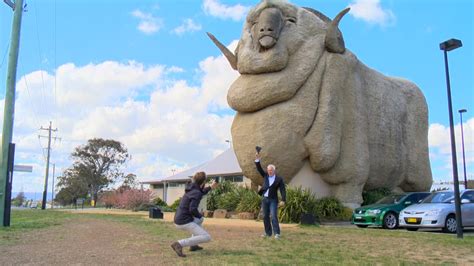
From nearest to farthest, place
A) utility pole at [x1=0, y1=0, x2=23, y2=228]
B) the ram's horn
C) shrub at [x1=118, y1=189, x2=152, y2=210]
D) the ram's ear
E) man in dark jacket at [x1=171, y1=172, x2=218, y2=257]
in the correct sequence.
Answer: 1. man in dark jacket at [x1=171, y1=172, x2=218, y2=257]
2. utility pole at [x1=0, y1=0, x2=23, y2=228]
3. the ram's ear
4. the ram's horn
5. shrub at [x1=118, y1=189, x2=152, y2=210]

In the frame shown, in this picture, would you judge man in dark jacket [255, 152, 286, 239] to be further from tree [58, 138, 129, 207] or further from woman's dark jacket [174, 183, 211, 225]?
tree [58, 138, 129, 207]

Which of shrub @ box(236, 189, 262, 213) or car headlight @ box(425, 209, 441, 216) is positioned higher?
shrub @ box(236, 189, 262, 213)

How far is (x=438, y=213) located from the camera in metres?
13.2

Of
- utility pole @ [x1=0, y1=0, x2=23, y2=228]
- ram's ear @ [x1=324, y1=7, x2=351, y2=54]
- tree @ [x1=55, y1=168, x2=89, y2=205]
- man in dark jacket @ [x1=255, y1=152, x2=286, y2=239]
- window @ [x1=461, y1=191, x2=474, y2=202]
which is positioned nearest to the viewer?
man in dark jacket @ [x1=255, y1=152, x2=286, y2=239]

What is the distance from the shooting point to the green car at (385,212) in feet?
48.8

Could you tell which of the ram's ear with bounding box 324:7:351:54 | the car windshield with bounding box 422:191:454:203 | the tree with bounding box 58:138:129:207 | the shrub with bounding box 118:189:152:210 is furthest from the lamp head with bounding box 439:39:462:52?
the tree with bounding box 58:138:129:207

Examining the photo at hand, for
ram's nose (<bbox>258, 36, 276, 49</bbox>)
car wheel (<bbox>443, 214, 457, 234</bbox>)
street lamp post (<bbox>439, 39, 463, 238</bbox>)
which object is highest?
ram's nose (<bbox>258, 36, 276, 49</bbox>)

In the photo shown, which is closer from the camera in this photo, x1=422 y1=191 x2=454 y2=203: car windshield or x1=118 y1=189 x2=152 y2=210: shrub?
x1=422 y1=191 x2=454 y2=203: car windshield

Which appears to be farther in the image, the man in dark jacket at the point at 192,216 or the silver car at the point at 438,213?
the silver car at the point at 438,213

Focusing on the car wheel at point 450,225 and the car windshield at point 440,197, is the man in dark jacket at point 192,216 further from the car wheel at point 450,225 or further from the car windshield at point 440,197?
the car windshield at point 440,197

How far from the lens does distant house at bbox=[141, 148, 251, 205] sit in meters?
34.3

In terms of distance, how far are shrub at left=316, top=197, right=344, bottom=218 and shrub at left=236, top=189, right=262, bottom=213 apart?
2417 millimetres

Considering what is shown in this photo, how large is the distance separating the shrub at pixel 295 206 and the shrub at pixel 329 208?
2.05ft

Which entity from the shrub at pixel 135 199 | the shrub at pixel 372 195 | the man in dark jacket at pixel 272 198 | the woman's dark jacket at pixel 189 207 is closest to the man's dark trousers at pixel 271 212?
the man in dark jacket at pixel 272 198
